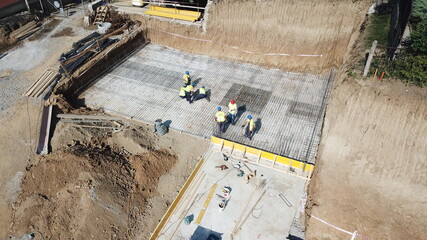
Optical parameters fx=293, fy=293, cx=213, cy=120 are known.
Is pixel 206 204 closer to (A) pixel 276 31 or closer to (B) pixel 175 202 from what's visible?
(B) pixel 175 202

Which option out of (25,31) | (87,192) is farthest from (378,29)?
(25,31)

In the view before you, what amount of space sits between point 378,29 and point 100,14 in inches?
726

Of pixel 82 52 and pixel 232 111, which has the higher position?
pixel 82 52

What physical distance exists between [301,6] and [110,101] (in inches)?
482

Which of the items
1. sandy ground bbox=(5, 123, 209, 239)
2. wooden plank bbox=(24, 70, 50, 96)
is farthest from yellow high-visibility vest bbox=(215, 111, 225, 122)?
wooden plank bbox=(24, 70, 50, 96)

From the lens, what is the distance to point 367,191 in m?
11.0

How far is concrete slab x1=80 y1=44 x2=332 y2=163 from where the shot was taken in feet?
44.9

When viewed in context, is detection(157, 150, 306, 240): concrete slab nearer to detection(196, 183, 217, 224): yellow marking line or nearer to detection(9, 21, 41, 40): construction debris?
detection(196, 183, 217, 224): yellow marking line

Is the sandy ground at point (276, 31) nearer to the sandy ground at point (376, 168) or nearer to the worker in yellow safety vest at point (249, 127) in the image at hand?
the sandy ground at point (376, 168)

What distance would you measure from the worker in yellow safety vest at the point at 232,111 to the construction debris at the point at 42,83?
9.65 meters

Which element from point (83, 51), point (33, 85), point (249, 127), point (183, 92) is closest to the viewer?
point (249, 127)

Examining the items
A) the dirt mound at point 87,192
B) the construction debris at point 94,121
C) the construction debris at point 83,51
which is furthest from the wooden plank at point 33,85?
the dirt mound at point 87,192

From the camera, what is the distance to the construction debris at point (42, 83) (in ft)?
49.2

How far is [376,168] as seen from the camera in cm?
1103
